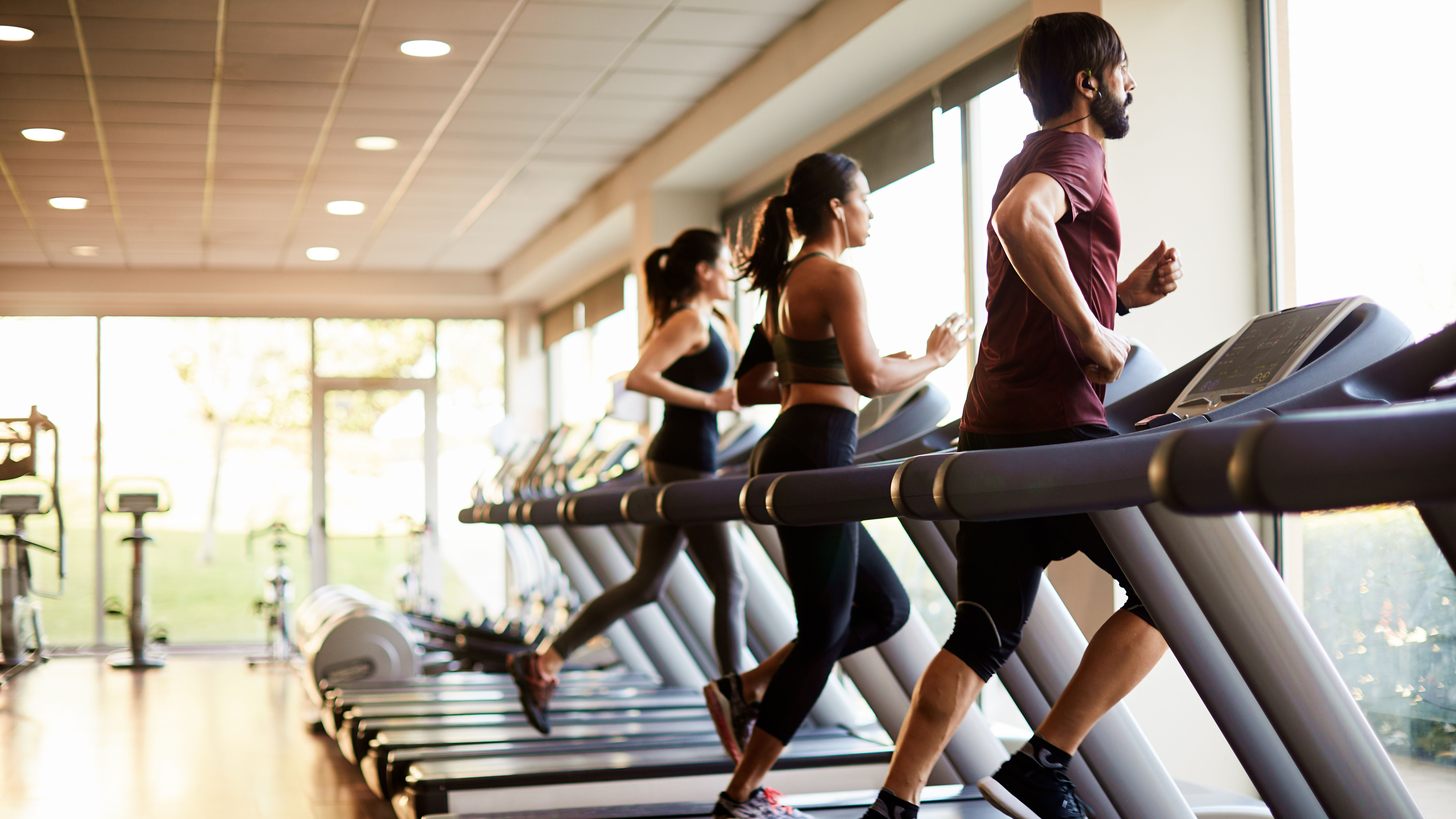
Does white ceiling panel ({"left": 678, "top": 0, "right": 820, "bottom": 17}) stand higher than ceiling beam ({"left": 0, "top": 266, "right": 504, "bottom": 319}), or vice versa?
white ceiling panel ({"left": 678, "top": 0, "right": 820, "bottom": 17})

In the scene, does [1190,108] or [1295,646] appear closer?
[1295,646]

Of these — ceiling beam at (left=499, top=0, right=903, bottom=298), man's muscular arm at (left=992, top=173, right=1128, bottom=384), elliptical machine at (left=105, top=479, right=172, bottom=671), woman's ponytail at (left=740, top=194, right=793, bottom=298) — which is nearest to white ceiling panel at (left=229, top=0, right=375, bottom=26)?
ceiling beam at (left=499, top=0, right=903, bottom=298)

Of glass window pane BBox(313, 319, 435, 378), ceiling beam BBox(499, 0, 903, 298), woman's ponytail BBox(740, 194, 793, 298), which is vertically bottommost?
woman's ponytail BBox(740, 194, 793, 298)

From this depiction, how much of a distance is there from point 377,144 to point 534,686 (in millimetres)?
3268

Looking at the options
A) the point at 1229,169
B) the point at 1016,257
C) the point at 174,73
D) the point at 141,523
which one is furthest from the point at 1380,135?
the point at 141,523

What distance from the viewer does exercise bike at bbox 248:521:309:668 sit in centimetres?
775

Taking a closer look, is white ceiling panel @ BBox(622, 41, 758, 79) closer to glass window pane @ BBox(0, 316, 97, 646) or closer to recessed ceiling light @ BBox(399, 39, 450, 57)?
recessed ceiling light @ BBox(399, 39, 450, 57)

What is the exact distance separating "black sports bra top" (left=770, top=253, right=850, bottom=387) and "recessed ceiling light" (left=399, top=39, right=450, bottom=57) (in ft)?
8.91

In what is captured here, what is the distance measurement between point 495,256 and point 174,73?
4091mm

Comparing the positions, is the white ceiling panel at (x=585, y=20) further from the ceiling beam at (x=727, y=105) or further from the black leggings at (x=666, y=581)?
the black leggings at (x=666, y=581)

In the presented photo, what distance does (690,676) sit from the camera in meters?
4.52

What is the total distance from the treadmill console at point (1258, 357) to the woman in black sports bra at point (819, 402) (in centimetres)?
55

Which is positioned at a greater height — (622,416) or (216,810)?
(622,416)

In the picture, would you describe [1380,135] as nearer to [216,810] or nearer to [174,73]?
[216,810]
